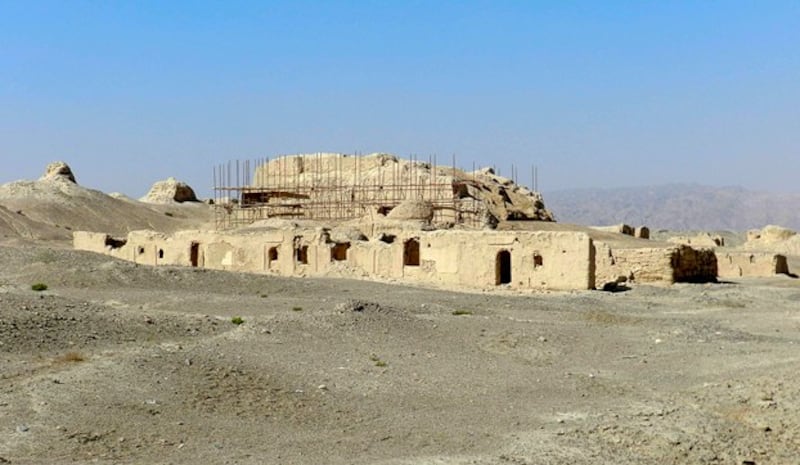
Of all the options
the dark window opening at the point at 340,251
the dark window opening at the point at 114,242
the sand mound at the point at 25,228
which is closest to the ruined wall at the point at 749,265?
the dark window opening at the point at 340,251

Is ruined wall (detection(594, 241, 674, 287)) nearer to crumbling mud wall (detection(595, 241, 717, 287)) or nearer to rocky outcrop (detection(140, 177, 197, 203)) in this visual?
crumbling mud wall (detection(595, 241, 717, 287))

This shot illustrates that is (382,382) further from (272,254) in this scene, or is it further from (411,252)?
(272,254)

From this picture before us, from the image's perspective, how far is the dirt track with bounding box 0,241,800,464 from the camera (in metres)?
9.84

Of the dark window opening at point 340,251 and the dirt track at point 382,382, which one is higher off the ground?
the dark window opening at point 340,251

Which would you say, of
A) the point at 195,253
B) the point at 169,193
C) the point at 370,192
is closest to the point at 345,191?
the point at 370,192

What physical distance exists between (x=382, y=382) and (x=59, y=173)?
58961mm

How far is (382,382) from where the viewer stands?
13164 mm

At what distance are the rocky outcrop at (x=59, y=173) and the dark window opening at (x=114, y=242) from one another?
31253 mm

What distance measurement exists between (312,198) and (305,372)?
3448 cm

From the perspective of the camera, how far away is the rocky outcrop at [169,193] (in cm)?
7388

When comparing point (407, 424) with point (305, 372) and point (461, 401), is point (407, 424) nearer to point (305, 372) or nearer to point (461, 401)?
point (461, 401)

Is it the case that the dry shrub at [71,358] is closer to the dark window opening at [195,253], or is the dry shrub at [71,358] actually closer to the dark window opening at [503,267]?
the dark window opening at [503,267]

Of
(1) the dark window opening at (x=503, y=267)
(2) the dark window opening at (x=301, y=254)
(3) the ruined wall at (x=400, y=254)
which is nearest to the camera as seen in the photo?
(3) the ruined wall at (x=400, y=254)

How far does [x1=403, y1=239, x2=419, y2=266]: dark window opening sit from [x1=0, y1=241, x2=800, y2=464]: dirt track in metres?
7.57
